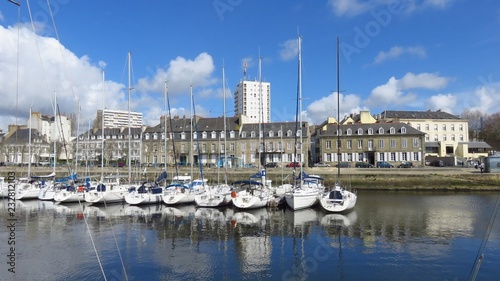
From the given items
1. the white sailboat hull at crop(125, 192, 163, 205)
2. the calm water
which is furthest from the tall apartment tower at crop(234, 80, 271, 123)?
the calm water

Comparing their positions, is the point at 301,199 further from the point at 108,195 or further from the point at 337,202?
the point at 108,195

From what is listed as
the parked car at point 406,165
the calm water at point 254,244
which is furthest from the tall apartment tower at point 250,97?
the calm water at point 254,244

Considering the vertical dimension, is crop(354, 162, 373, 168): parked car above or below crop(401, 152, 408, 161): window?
below

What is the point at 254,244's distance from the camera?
57.6ft

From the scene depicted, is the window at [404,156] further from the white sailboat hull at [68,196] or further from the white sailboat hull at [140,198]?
the white sailboat hull at [68,196]

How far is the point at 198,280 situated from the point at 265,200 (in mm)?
16915

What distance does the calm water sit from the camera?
44.1 ft

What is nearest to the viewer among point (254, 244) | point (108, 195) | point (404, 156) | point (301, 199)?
point (254, 244)

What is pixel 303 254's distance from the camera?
1584 cm

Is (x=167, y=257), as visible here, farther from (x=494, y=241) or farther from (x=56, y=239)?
(x=494, y=241)

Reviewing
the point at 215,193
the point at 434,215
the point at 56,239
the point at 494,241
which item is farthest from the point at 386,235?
the point at 56,239

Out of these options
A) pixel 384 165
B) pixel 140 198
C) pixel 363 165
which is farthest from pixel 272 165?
pixel 140 198

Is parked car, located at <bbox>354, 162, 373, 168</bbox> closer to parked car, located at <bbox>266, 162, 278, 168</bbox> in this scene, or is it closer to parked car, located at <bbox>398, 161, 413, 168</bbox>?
parked car, located at <bbox>398, 161, 413, 168</bbox>

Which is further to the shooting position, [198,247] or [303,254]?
[198,247]
